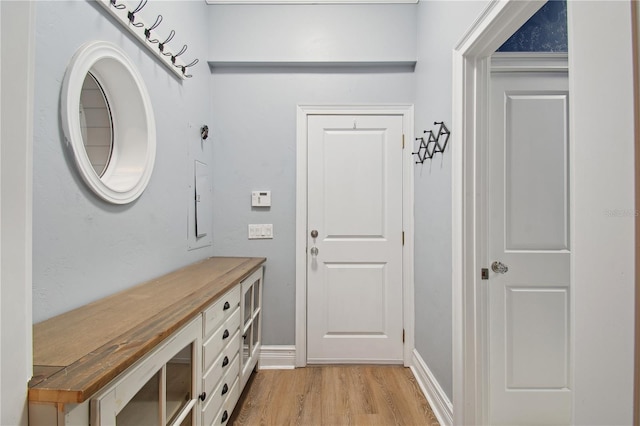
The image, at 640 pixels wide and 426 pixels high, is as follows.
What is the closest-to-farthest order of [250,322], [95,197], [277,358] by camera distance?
1. [95,197]
2. [250,322]
3. [277,358]

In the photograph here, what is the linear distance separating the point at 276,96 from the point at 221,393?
6.84 ft

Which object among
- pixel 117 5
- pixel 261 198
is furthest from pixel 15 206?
pixel 261 198


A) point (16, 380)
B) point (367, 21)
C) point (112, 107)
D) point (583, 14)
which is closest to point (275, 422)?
point (16, 380)

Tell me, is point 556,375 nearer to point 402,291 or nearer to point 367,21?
point 402,291

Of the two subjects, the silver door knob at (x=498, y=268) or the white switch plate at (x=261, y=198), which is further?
A: the white switch plate at (x=261, y=198)

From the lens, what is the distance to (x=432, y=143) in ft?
6.39

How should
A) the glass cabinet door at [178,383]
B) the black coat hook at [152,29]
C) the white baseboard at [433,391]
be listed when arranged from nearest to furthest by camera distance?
the glass cabinet door at [178,383] < the black coat hook at [152,29] < the white baseboard at [433,391]

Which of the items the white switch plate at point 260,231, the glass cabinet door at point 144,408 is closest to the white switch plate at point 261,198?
the white switch plate at point 260,231

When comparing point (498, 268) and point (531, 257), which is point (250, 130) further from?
point (531, 257)

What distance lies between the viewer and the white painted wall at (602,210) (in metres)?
0.67

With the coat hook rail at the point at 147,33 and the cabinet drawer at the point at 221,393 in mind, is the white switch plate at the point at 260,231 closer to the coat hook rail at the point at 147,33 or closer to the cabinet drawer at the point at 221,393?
the cabinet drawer at the point at 221,393

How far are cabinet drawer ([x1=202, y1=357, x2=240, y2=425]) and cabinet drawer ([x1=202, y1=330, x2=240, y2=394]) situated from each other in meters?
0.04

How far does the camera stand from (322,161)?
240 cm

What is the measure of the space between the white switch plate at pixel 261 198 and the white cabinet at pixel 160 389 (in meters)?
1.31
